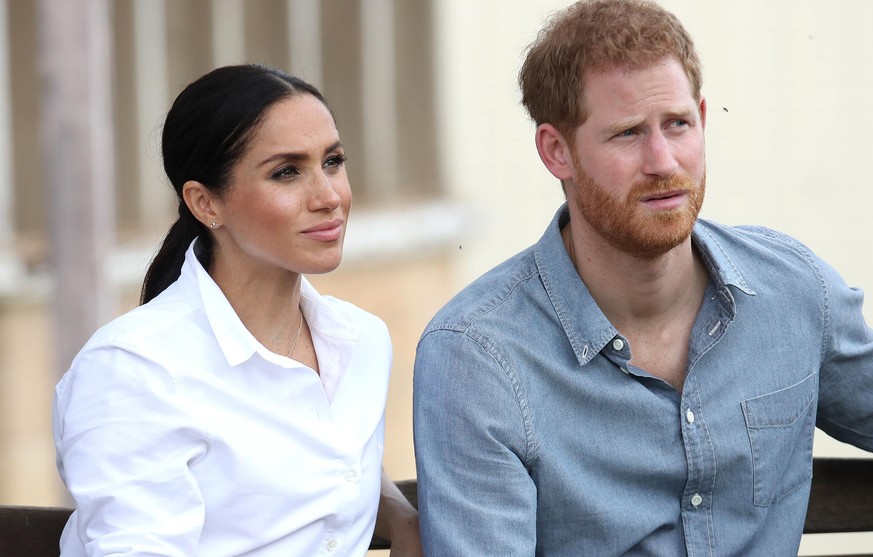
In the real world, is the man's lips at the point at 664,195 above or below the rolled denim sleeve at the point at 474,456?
above

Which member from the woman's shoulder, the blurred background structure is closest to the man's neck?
the woman's shoulder

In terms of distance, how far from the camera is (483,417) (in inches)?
85.5

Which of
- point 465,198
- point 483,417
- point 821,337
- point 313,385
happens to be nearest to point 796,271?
point 821,337

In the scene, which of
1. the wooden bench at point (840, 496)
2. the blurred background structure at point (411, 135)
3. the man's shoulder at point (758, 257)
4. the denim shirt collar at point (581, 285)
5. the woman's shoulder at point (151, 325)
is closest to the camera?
the woman's shoulder at point (151, 325)

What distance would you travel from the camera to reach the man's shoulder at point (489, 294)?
2260mm

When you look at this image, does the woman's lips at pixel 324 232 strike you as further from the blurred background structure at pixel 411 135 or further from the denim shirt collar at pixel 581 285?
the blurred background structure at pixel 411 135

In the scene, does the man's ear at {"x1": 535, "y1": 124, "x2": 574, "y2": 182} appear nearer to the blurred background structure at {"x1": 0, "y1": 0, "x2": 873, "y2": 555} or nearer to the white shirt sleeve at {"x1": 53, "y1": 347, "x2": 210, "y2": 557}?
the white shirt sleeve at {"x1": 53, "y1": 347, "x2": 210, "y2": 557}

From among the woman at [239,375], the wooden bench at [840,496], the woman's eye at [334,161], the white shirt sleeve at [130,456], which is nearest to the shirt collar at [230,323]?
the woman at [239,375]

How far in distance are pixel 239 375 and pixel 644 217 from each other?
0.69 m

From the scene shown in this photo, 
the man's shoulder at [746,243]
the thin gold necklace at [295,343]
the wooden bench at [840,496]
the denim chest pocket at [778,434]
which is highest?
the man's shoulder at [746,243]

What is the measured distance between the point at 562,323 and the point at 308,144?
1.67 feet

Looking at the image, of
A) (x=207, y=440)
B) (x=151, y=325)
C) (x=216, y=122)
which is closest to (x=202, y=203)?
(x=216, y=122)

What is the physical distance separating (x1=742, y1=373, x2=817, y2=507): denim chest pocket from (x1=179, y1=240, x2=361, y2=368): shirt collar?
693 mm

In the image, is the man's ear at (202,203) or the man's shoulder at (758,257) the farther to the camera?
the man's shoulder at (758,257)
